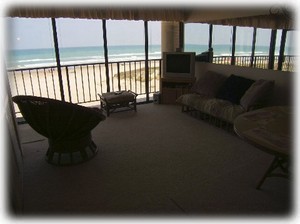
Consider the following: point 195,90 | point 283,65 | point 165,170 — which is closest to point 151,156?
point 165,170

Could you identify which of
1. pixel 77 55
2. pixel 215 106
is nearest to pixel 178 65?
pixel 215 106

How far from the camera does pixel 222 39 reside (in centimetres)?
466

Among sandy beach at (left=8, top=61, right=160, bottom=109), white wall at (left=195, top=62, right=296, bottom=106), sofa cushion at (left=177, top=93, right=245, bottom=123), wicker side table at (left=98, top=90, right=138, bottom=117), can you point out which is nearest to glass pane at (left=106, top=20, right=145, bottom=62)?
sandy beach at (left=8, top=61, right=160, bottom=109)

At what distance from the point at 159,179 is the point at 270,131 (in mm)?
1106

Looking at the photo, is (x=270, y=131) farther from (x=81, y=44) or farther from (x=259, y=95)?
(x=81, y=44)

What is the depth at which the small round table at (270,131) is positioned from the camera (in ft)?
4.88

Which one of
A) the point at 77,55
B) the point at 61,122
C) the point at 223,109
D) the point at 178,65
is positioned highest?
the point at 77,55

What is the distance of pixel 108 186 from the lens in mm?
2148

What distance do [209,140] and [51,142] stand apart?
200cm

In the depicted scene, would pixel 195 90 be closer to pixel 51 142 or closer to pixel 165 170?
pixel 165 170

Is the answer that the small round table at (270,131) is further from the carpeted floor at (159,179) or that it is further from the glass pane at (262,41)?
the glass pane at (262,41)

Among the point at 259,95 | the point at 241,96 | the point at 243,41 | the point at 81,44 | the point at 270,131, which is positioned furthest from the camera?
the point at 81,44

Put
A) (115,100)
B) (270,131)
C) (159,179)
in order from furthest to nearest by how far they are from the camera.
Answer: (115,100) → (159,179) → (270,131)

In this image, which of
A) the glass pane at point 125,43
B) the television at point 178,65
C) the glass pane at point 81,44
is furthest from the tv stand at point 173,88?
the glass pane at point 81,44
